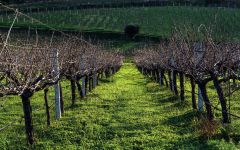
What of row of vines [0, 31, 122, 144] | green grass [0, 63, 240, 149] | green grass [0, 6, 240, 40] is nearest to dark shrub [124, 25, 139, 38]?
green grass [0, 6, 240, 40]

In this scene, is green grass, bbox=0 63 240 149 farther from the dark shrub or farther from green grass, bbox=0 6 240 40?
green grass, bbox=0 6 240 40

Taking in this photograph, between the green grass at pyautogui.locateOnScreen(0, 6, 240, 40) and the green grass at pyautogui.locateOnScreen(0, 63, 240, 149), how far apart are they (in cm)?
5651

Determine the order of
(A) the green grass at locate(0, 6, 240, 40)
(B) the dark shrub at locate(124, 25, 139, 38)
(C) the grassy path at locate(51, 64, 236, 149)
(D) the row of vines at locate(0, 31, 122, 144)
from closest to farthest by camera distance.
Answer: (D) the row of vines at locate(0, 31, 122, 144) → (C) the grassy path at locate(51, 64, 236, 149) → (B) the dark shrub at locate(124, 25, 139, 38) → (A) the green grass at locate(0, 6, 240, 40)

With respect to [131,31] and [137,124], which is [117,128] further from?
[131,31]

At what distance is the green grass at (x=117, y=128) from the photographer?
11.7 meters

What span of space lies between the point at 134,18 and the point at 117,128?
73.9 m

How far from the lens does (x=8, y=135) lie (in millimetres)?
13094

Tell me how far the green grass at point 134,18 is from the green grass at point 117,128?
56509mm

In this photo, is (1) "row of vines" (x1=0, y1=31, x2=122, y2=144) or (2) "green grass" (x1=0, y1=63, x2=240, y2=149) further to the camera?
(2) "green grass" (x1=0, y1=63, x2=240, y2=149)

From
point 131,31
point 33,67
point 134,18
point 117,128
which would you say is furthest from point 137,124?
point 134,18

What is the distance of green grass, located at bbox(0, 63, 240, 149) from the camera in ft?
38.4

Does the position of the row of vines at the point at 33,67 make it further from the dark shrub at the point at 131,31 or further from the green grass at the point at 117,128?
the dark shrub at the point at 131,31

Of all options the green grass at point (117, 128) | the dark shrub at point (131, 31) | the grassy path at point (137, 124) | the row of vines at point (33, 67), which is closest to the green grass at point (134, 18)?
the dark shrub at point (131, 31)

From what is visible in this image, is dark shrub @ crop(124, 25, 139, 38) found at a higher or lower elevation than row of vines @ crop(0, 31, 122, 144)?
lower
